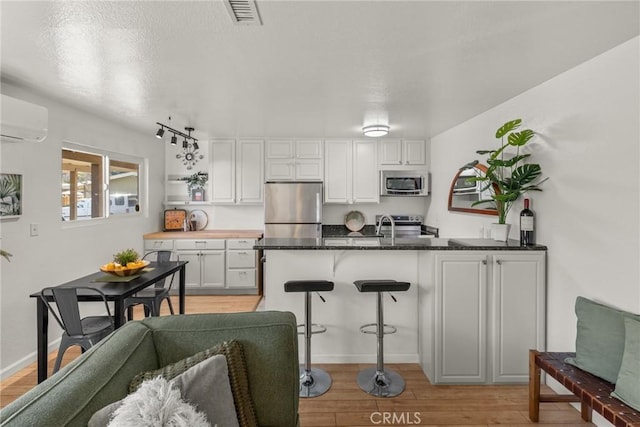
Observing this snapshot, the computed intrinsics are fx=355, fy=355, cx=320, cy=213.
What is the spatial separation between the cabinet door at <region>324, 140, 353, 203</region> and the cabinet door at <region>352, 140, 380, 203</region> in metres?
0.08

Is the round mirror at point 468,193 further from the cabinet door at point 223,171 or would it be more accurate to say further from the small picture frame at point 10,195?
the small picture frame at point 10,195

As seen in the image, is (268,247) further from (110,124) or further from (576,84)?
(110,124)

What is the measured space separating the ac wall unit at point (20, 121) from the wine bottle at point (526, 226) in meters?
3.79

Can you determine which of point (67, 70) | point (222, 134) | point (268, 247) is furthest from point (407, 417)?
point (222, 134)

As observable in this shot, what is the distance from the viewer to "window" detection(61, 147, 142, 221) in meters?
3.79

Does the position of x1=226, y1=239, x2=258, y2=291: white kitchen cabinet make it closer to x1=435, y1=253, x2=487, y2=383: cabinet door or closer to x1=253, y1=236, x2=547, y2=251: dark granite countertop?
x1=253, y1=236, x2=547, y2=251: dark granite countertop

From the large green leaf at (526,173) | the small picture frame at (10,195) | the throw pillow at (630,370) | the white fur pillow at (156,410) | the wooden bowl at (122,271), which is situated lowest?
the throw pillow at (630,370)

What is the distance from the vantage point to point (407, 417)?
2.32 meters

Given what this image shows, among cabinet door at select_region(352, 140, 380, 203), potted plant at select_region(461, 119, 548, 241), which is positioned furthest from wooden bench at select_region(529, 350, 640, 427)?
cabinet door at select_region(352, 140, 380, 203)

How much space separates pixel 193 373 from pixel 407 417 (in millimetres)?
1623

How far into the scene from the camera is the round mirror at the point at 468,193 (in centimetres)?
347

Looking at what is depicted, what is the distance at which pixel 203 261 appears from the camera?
5.12 m

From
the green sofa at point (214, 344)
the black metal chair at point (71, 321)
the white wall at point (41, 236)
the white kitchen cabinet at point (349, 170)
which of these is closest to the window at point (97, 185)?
the white wall at point (41, 236)

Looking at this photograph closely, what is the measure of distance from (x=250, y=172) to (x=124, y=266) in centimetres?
271
